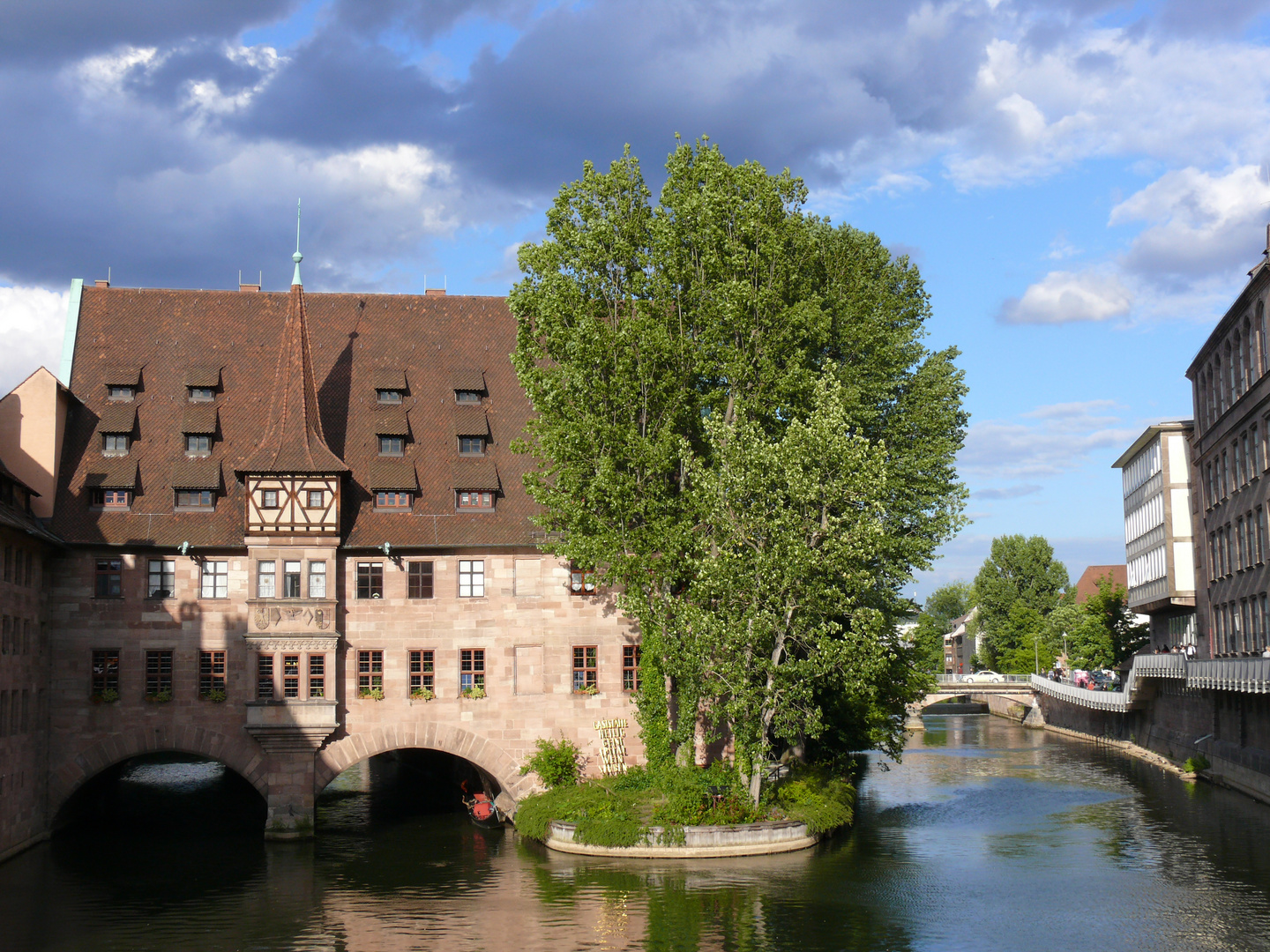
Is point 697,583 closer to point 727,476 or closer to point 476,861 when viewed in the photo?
point 727,476

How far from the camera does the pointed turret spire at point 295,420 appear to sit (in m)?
43.8

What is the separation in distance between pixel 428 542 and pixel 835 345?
16.3m

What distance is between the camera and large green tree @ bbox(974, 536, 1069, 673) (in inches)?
5522

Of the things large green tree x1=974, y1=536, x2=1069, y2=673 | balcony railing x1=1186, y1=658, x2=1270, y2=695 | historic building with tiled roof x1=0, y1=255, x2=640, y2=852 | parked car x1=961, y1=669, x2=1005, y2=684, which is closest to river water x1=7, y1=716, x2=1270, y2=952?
historic building with tiled roof x1=0, y1=255, x2=640, y2=852

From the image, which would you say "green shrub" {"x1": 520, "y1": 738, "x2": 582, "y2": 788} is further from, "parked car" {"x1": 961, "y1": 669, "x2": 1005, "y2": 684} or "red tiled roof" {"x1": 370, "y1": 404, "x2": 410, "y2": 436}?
"parked car" {"x1": 961, "y1": 669, "x2": 1005, "y2": 684}

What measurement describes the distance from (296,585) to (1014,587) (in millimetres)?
111948

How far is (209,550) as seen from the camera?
44.0 metres

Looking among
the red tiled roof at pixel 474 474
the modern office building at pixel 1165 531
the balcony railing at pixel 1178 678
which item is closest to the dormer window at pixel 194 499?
the red tiled roof at pixel 474 474

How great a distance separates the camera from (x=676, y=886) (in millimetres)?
34531

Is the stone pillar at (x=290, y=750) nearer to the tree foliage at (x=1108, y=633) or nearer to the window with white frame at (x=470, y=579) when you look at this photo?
the window with white frame at (x=470, y=579)

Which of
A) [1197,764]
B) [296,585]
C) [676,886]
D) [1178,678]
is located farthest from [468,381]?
[1197,764]

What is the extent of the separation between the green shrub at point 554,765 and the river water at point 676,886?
234 centimetres

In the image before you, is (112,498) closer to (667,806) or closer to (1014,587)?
(667,806)

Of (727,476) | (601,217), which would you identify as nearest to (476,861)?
(727,476)
